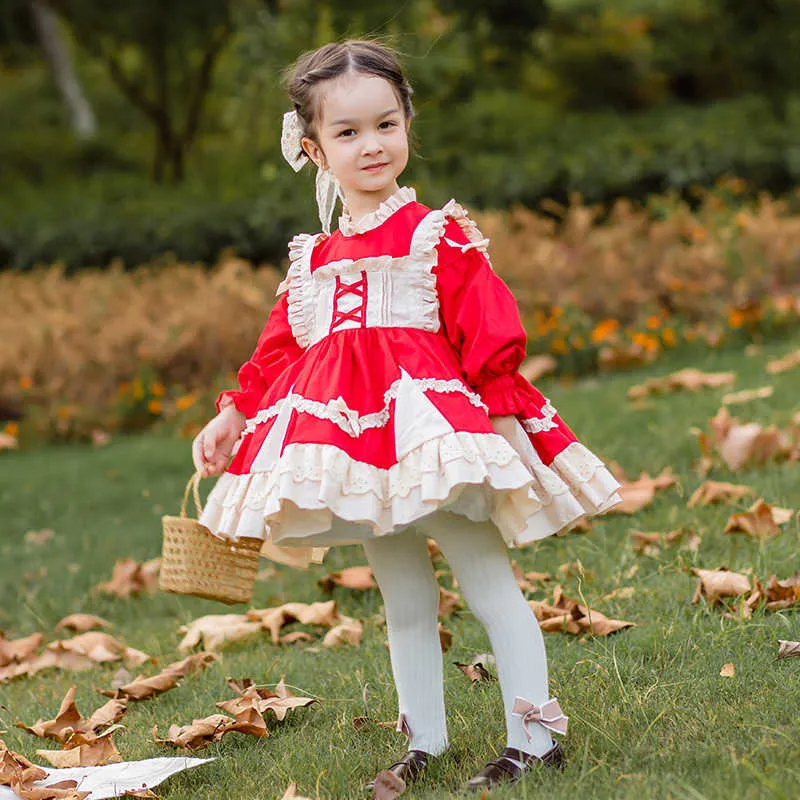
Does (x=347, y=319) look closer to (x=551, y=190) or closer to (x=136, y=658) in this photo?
(x=136, y=658)

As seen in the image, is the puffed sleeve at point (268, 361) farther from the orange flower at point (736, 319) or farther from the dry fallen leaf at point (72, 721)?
the orange flower at point (736, 319)

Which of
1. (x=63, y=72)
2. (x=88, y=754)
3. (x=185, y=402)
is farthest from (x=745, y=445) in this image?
(x=63, y=72)

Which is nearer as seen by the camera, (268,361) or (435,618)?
(435,618)

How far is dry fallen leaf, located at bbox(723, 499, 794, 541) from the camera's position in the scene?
3734 mm

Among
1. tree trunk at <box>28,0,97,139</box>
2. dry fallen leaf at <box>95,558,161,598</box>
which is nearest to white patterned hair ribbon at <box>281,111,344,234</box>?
dry fallen leaf at <box>95,558,161,598</box>

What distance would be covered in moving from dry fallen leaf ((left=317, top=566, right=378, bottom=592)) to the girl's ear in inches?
67.9

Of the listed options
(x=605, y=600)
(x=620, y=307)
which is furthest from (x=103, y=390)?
(x=605, y=600)

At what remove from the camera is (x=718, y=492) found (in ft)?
13.5

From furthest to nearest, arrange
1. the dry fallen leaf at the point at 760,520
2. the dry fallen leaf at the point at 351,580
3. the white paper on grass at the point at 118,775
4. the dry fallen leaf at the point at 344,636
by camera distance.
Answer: the dry fallen leaf at the point at 351,580 → the dry fallen leaf at the point at 760,520 → the dry fallen leaf at the point at 344,636 → the white paper on grass at the point at 118,775

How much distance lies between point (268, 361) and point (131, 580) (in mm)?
2163

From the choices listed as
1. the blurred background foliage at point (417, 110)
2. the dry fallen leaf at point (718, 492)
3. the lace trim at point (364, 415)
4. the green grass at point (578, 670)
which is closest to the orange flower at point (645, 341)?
the green grass at point (578, 670)

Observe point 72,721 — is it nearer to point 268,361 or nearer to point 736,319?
point 268,361

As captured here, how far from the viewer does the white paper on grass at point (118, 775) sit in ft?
8.44

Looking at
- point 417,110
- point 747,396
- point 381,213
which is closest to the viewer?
point 381,213
